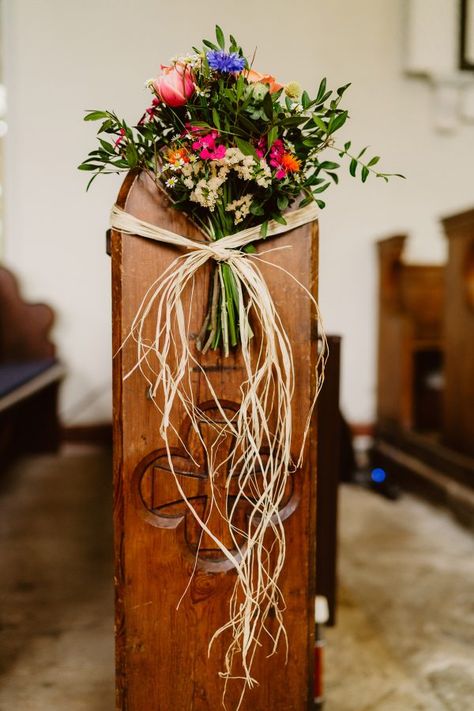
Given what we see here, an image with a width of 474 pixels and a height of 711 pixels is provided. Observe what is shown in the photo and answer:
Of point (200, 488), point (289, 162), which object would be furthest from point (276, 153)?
point (200, 488)

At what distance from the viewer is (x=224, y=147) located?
3.33 feet

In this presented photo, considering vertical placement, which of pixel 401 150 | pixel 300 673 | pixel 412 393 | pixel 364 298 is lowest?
pixel 300 673

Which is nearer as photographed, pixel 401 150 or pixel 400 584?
pixel 400 584

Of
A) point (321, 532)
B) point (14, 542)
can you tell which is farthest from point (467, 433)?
point (14, 542)

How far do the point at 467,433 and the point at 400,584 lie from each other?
989 millimetres

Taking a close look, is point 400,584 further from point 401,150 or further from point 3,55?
point 3,55

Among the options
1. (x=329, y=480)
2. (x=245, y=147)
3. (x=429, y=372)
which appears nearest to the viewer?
(x=245, y=147)

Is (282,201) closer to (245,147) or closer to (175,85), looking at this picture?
(245,147)

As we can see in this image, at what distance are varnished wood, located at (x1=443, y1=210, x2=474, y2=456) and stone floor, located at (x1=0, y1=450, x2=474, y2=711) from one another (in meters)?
0.48

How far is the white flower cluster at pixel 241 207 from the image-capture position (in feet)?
3.45

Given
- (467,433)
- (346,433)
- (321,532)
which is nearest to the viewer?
(321,532)

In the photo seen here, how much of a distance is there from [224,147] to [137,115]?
3.22m

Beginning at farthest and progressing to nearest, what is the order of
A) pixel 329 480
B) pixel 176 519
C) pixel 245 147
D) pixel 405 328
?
pixel 405 328, pixel 329 480, pixel 176 519, pixel 245 147

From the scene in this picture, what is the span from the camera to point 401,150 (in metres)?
4.30
